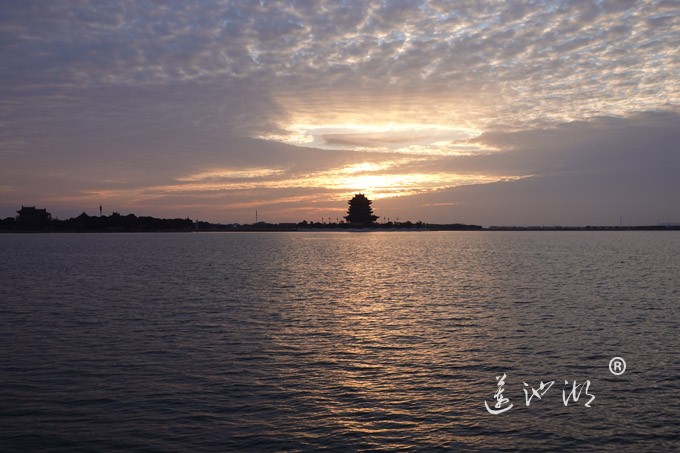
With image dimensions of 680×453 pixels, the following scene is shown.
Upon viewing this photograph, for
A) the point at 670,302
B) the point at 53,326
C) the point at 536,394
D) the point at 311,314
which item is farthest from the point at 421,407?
the point at 670,302

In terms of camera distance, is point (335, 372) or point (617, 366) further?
point (617, 366)

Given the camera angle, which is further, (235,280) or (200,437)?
(235,280)

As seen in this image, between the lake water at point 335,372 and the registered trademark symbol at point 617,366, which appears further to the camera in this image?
Answer: the registered trademark symbol at point 617,366

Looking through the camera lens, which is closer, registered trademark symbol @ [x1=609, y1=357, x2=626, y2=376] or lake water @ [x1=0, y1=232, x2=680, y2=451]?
lake water @ [x1=0, y1=232, x2=680, y2=451]

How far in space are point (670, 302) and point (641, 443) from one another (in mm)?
32097

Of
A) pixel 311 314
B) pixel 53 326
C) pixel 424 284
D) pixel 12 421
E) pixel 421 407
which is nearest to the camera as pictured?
pixel 12 421

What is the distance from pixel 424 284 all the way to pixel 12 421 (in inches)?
1813

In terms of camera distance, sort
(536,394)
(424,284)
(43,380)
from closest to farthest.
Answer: (536,394) < (43,380) < (424,284)

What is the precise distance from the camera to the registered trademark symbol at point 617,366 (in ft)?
74.4

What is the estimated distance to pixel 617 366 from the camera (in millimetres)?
23531

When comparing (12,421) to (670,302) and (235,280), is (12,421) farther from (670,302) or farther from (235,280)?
(235,280)

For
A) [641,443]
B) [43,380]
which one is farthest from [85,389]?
[641,443]

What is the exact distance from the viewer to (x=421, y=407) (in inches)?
735

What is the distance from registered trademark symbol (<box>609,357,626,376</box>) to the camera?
74.4 feet
